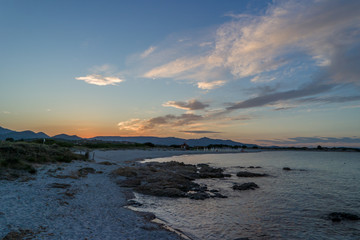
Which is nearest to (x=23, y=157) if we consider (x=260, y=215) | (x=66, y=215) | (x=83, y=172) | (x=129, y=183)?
(x=83, y=172)

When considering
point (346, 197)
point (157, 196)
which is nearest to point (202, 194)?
point (157, 196)

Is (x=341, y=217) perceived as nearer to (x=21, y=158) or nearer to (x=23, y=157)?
(x=21, y=158)

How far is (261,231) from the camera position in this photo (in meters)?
12.8

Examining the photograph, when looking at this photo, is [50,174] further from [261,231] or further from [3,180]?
[261,231]

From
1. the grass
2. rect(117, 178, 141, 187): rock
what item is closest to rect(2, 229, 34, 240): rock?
the grass

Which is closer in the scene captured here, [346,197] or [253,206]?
[253,206]

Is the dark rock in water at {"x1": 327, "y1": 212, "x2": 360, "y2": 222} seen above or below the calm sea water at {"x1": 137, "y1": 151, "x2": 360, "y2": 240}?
above

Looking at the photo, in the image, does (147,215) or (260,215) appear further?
(260,215)

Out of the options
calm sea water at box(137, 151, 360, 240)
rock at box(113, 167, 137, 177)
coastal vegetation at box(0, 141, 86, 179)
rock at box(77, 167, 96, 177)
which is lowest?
calm sea water at box(137, 151, 360, 240)

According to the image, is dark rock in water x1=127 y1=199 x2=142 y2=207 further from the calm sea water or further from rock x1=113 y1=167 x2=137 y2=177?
rock x1=113 y1=167 x2=137 y2=177

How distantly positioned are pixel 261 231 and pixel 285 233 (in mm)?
1414

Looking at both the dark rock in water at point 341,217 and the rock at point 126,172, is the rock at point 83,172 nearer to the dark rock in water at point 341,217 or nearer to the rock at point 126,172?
the rock at point 126,172

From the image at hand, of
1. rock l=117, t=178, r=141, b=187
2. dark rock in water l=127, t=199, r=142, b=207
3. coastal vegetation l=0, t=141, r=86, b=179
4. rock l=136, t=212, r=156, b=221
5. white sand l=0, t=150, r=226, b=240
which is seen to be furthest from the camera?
rock l=117, t=178, r=141, b=187

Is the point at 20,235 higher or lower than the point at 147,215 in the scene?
higher
